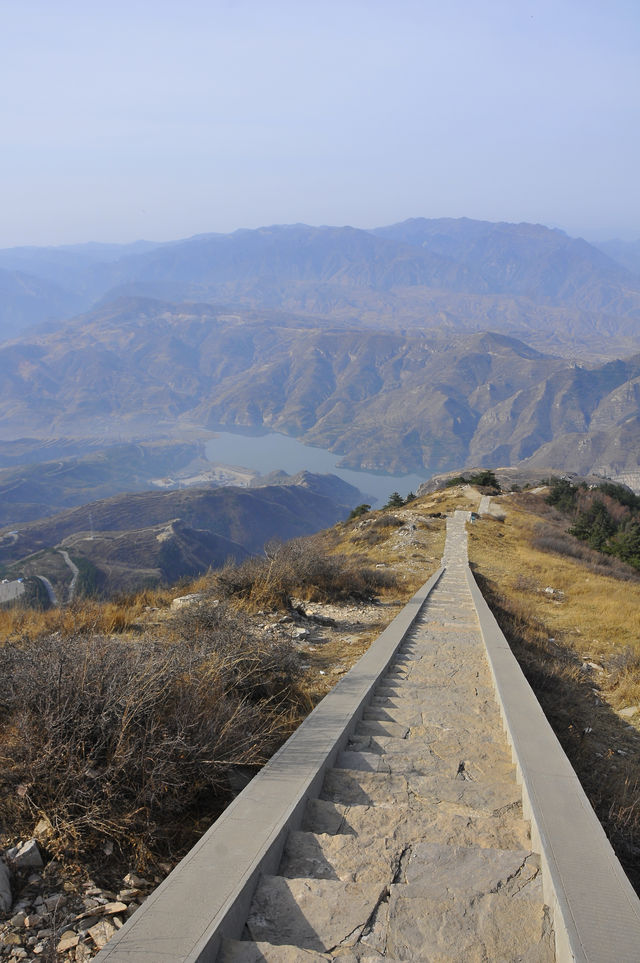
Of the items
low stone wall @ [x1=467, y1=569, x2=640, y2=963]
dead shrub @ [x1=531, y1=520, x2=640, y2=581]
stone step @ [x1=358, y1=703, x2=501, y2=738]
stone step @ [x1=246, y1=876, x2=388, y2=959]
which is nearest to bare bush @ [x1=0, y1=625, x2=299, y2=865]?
stone step @ [x1=246, y1=876, x2=388, y2=959]

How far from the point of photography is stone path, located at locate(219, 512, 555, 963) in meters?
2.36

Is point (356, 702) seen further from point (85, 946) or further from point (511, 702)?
point (85, 946)

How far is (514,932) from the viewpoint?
2.44 meters

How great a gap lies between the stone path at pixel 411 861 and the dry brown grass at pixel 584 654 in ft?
2.57

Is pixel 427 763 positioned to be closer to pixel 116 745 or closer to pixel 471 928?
pixel 471 928

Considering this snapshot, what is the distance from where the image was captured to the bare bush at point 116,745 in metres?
3.14

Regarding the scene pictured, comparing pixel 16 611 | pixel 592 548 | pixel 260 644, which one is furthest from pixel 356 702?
pixel 592 548

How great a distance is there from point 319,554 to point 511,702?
6181 millimetres

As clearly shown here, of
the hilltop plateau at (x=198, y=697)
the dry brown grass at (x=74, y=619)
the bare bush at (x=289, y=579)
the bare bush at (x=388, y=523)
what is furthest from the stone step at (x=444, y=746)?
the bare bush at (x=388, y=523)

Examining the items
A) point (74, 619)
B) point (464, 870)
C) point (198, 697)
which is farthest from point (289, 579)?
point (464, 870)

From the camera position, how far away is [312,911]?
2514mm

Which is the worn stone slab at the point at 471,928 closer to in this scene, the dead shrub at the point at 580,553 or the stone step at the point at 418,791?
the stone step at the point at 418,791

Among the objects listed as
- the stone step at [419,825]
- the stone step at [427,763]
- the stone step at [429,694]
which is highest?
the stone step at [419,825]

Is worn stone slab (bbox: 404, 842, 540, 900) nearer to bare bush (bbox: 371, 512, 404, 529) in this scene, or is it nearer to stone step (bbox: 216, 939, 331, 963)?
stone step (bbox: 216, 939, 331, 963)
